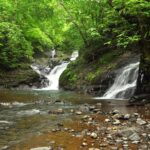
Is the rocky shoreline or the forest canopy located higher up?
the forest canopy

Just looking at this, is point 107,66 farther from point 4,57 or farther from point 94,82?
point 4,57

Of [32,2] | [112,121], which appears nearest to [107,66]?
[112,121]

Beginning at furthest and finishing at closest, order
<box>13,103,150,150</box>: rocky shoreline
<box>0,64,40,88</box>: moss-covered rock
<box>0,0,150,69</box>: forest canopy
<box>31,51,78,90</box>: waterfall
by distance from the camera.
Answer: <box>31,51,78,90</box>: waterfall
<box>0,64,40,88</box>: moss-covered rock
<box>0,0,150,69</box>: forest canopy
<box>13,103,150,150</box>: rocky shoreline

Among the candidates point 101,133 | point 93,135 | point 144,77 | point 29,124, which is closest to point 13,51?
point 144,77

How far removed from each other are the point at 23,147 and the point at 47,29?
106 feet

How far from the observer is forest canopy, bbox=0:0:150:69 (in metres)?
13.3

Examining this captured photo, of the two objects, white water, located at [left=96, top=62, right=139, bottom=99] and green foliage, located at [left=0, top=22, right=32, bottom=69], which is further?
green foliage, located at [left=0, top=22, right=32, bottom=69]

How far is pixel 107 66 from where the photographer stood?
21641 millimetres

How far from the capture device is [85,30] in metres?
24.9

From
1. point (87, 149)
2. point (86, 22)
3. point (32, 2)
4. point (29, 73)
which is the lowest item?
point (87, 149)

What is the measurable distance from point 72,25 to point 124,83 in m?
9.57

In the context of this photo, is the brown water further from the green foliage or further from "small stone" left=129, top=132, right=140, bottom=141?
the green foliage

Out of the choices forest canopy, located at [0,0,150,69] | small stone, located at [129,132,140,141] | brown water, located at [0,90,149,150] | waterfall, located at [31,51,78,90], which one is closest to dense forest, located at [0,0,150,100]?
forest canopy, located at [0,0,150,69]

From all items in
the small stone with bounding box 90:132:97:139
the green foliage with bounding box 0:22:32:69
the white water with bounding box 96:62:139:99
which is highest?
the green foliage with bounding box 0:22:32:69
